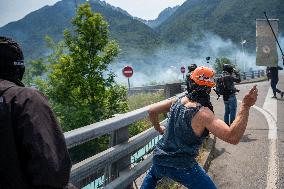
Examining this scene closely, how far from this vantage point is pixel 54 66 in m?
15.7

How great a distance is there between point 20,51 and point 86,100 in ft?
46.0

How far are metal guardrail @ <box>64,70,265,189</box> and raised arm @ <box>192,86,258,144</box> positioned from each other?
115 centimetres

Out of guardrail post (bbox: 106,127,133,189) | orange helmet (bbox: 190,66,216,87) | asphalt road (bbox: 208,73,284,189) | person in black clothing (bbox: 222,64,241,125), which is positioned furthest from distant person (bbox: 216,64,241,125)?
orange helmet (bbox: 190,66,216,87)

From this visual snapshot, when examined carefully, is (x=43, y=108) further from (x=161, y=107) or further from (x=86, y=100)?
(x=86, y=100)

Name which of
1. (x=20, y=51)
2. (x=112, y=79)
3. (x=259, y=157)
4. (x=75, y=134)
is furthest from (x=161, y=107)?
(x=112, y=79)

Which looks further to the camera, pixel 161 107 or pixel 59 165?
pixel 161 107

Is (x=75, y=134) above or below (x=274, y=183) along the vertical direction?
above

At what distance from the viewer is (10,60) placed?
2059mm

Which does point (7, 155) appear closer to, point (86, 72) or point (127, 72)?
point (86, 72)

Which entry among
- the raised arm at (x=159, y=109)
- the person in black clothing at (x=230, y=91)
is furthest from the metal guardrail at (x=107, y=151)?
the person in black clothing at (x=230, y=91)

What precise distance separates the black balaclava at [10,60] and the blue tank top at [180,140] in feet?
6.33

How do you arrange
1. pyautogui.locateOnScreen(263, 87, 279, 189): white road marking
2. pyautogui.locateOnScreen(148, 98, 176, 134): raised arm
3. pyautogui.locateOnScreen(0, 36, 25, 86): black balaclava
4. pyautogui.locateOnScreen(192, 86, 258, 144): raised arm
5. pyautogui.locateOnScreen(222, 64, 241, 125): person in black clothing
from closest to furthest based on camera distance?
pyautogui.locateOnScreen(0, 36, 25, 86): black balaclava < pyautogui.locateOnScreen(192, 86, 258, 144): raised arm < pyautogui.locateOnScreen(148, 98, 176, 134): raised arm < pyautogui.locateOnScreen(263, 87, 279, 189): white road marking < pyautogui.locateOnScreen(222, 64, 241, 125): person in black clothing

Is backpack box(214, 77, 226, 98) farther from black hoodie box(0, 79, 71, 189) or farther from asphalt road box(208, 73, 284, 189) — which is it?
black hoodie box(0, 79, 71, 189)

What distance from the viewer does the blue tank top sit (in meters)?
3.69
